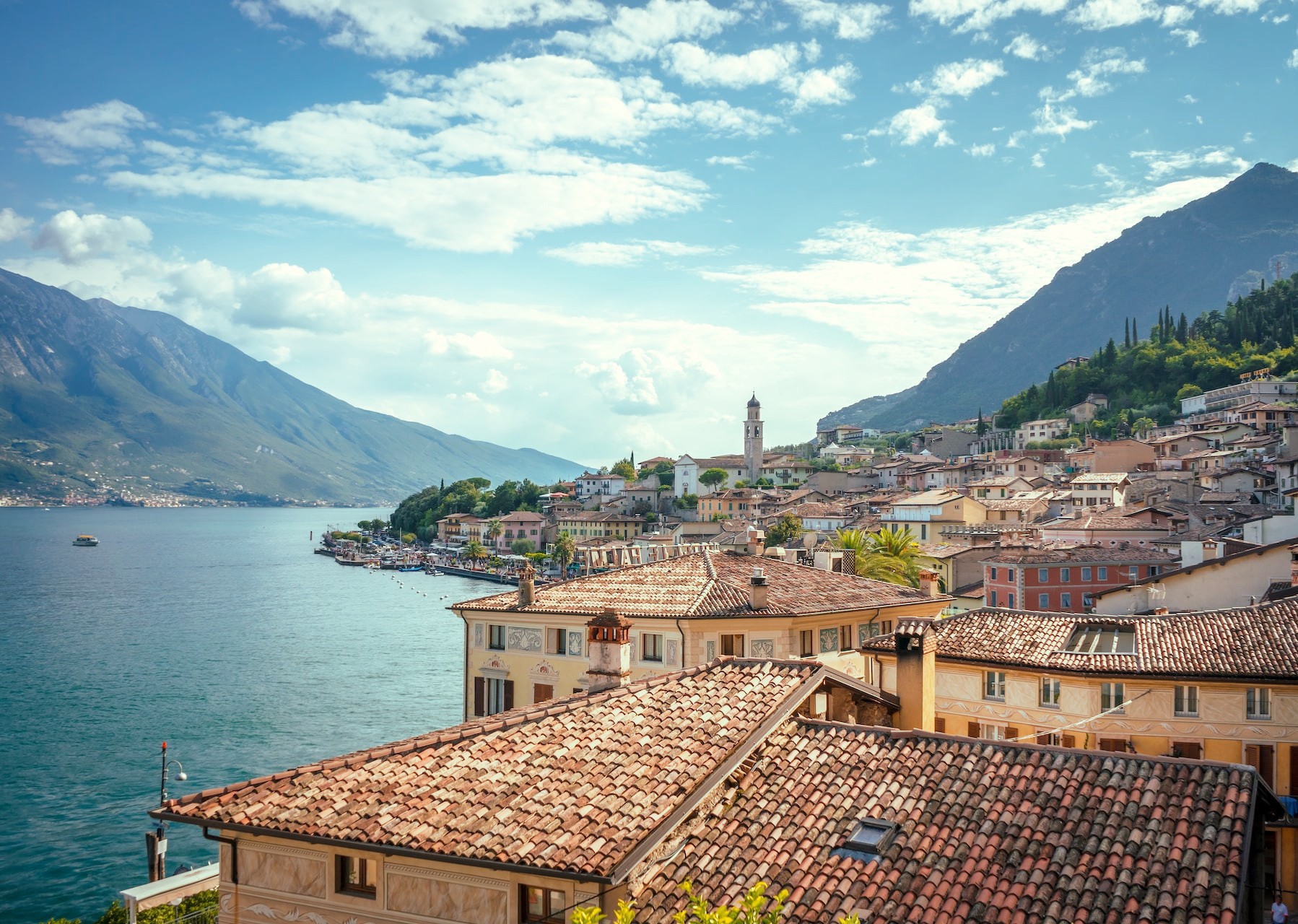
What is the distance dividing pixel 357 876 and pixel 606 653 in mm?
5365

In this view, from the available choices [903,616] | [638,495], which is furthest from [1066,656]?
[638,495]

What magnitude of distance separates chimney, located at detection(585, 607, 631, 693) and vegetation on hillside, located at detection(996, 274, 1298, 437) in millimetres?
128177

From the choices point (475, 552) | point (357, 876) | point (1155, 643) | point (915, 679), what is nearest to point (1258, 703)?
point (1155, 643)

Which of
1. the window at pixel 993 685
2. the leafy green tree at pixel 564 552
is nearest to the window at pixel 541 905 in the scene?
the window at pixel 993 685

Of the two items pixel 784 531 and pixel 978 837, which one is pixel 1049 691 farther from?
pixel 784 531

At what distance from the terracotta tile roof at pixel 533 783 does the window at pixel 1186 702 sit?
12.5 meters

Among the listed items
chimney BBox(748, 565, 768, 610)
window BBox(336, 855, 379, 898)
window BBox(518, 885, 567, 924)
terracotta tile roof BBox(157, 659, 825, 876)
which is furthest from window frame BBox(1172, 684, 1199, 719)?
window BBox(336, 855, 379, 898)

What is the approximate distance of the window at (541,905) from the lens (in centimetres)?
984

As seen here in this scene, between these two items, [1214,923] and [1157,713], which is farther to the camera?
[1157,713]

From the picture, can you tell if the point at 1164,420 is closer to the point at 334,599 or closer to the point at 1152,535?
the point at 1152,535

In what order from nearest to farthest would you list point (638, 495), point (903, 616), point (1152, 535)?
point (903, 616), point (1152, 535), point (638, 495)

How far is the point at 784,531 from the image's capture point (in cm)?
10844

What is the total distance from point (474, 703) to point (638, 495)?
6013 inches

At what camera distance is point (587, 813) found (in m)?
10.3
